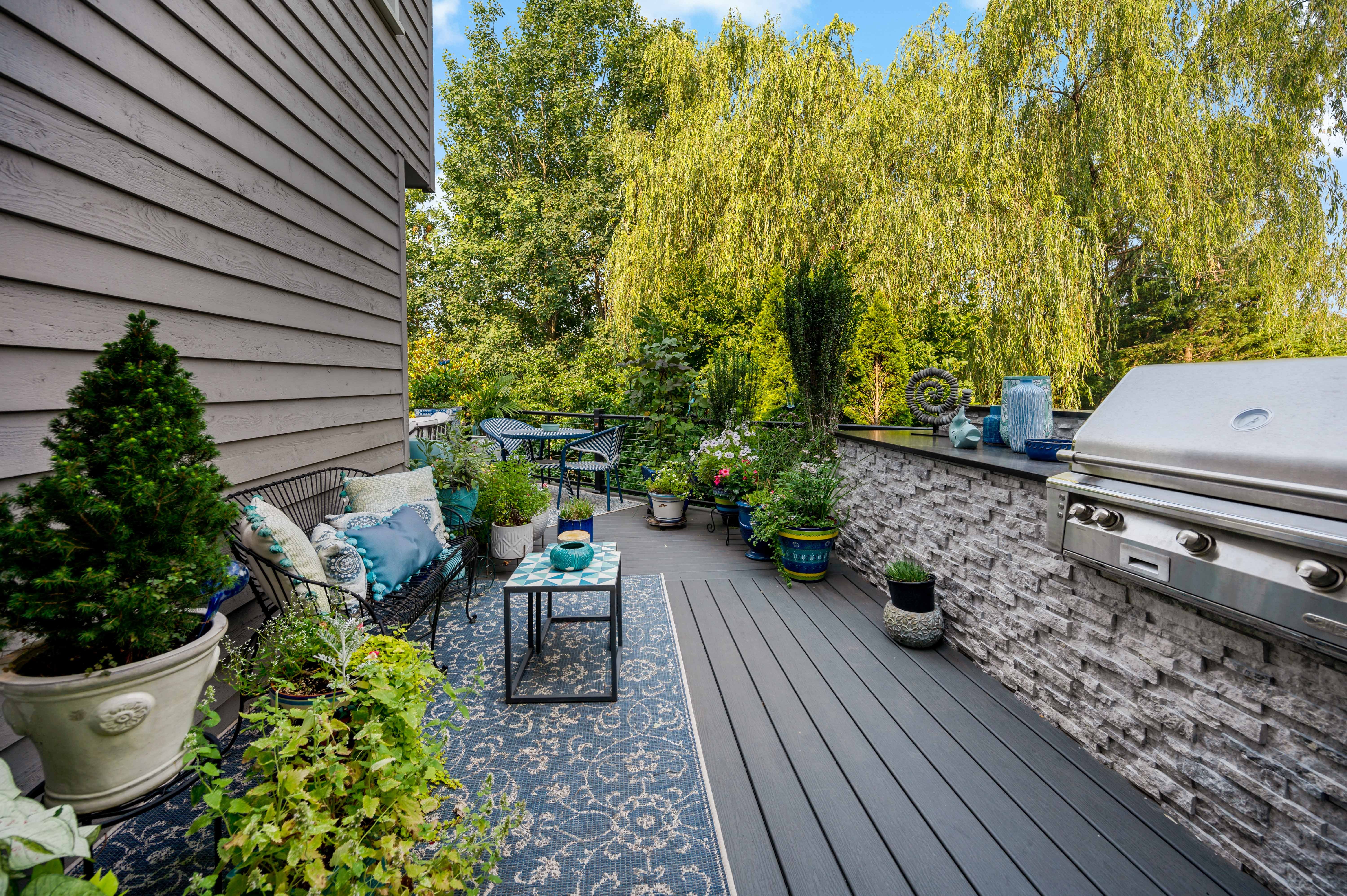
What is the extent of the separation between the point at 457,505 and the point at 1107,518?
10.9 ft

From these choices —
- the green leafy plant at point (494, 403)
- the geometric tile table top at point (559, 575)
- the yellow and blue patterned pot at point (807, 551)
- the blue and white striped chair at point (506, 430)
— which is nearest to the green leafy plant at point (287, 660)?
the geometric tile table top at point (559, 575)

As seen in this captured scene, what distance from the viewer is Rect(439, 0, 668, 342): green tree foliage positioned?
13.1 meters

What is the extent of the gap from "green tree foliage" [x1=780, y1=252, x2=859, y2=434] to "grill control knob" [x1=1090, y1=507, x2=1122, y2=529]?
2731 millimetres

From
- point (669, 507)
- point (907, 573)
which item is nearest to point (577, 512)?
point (669, 507)

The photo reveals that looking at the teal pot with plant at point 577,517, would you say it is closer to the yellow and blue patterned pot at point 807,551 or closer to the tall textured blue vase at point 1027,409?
the yellow and blue patterned pot at point 807,551

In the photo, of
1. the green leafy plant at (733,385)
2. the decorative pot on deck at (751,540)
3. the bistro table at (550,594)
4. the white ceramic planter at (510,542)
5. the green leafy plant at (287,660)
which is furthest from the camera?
the green leafy plant at (733,385)

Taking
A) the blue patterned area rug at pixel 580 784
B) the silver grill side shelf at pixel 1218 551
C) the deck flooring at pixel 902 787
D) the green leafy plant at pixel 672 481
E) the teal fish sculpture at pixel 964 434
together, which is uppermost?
the teal fish sculpture at pixel 964 434

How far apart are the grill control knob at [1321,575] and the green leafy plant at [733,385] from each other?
4461 millimetres

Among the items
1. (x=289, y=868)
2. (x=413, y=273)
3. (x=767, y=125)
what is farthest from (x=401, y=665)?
(x=413, y=273)

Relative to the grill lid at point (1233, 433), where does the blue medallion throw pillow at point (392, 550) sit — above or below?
below

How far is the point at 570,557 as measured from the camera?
8.24 feet

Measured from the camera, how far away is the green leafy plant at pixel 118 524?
1.10 metres

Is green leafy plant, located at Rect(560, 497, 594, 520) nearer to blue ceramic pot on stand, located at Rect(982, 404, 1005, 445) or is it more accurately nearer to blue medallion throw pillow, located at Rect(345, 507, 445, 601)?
blue medallion throw pillow, located at Rect(345, 507, 445, 601)

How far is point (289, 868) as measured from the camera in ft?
3.36
